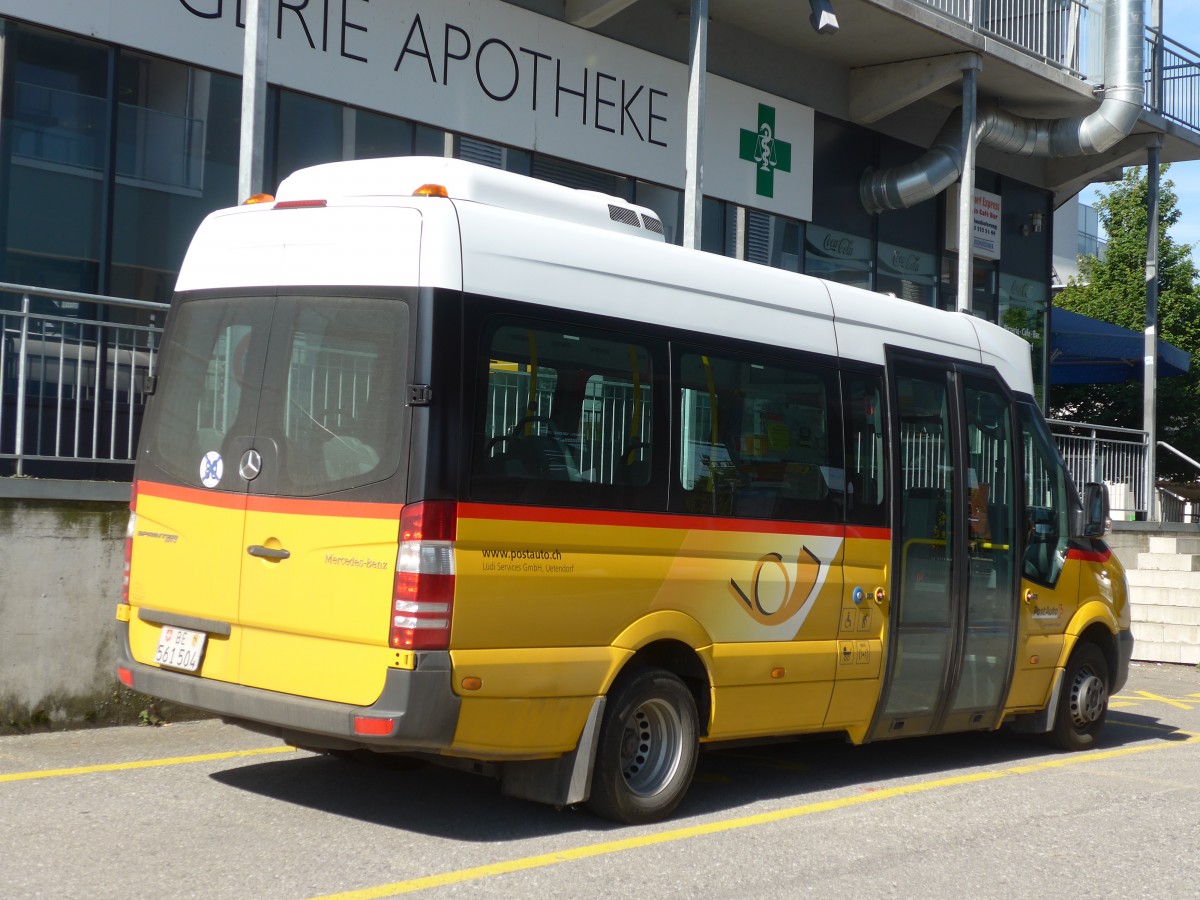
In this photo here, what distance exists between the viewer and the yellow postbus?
561 centimetres

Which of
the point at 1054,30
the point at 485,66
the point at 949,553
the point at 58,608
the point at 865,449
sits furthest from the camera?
the point at 1054,30

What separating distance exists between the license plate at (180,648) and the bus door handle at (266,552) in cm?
47

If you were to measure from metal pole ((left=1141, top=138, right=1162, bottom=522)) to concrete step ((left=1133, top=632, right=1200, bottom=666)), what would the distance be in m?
3.45

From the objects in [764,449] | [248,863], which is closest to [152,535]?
[248,863]

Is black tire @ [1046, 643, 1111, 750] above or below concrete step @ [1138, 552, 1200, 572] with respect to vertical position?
below

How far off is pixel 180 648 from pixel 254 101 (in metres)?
4.56

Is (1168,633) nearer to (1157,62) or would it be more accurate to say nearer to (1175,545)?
(1175,545)

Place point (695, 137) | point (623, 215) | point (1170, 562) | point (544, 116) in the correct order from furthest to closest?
point (1170, 562)
point (544, 116)
point (695, 137)
point (623, 215)

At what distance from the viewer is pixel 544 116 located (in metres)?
14.1

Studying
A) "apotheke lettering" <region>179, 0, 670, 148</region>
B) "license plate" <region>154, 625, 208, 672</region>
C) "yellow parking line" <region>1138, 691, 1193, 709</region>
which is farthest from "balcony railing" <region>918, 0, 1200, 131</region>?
"license plate" <region>154, 625, 208, 672</region>

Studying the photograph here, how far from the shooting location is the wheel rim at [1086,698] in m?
9.23

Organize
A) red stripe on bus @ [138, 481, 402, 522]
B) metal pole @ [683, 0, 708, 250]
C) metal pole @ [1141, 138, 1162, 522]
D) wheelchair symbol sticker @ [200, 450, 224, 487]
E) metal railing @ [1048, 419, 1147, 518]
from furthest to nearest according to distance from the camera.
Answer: metal pole @ [1141, 138, 1162, 522], metal railing @ [1048, 419, 1147, 518], metal pole @ [683, 0, 708, 250], wheelchair symbol sticker @ [200, 450, 224, 487], red stripe on bus @ [138, 481, 402, 522]

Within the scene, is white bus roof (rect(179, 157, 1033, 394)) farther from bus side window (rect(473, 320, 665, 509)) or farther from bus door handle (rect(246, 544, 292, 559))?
bus door handle (rect(246, 544, 292, 559))

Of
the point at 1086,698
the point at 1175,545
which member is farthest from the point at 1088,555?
the point at 1175,545
